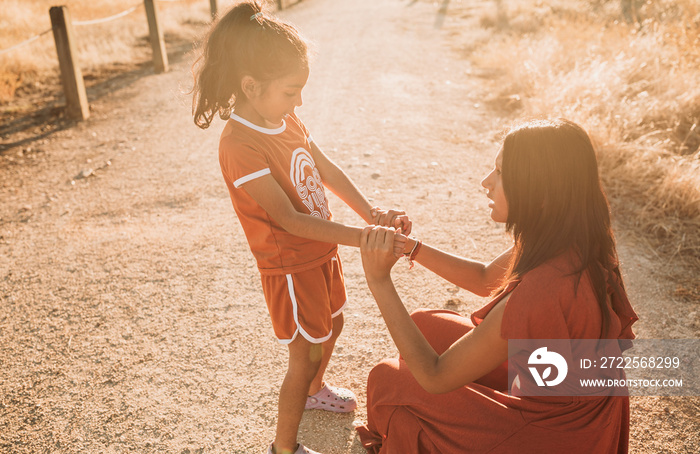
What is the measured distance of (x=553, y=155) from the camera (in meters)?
1.66

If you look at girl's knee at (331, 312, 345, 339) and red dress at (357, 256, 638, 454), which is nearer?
red dress at (357, 256, 638, 454)

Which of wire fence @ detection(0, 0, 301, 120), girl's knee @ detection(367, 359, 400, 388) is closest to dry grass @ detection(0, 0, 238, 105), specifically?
wire fence @ detection(0, 0, 301, 120)

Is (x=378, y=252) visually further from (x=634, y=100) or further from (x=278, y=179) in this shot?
(x=634, y=100)

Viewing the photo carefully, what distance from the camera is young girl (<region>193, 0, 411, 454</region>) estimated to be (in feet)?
6.57

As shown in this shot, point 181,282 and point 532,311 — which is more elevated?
point 532,311

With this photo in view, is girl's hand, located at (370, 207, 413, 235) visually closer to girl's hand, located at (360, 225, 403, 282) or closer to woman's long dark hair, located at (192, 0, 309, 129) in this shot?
girl's hand, located at (360, 225, 403, 282)

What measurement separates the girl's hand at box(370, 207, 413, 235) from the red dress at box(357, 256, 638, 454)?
1.75 ft

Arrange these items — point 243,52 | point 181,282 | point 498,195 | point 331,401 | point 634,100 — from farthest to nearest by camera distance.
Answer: point 634,100, point 181,282, point 331,401, point 243,52, point 498,195

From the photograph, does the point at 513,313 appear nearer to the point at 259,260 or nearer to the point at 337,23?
the point at 259,260

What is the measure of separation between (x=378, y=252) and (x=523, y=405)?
69cm

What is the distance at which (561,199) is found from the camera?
1.67m

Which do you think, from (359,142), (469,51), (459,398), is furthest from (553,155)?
(469,51)

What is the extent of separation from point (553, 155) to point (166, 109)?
21.6 feet

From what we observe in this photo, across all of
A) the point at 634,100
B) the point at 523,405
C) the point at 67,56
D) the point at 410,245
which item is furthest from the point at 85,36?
the point at 523,405
